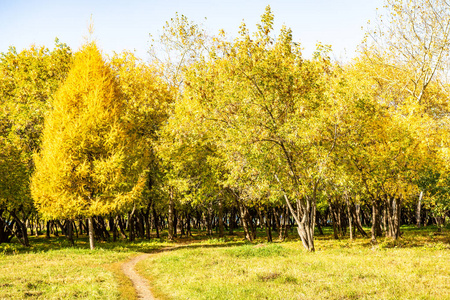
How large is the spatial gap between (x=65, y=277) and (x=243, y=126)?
40.4ft

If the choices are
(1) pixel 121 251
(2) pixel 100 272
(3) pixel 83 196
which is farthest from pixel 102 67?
(2) pixel 100 272

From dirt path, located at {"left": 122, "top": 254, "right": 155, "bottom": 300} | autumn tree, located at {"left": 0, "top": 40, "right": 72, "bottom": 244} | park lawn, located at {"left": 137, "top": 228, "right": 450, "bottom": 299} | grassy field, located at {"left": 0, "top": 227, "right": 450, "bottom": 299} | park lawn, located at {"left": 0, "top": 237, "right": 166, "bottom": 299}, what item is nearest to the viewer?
park lawn, located at {"left": 137, "top": 228, "right": 450, "bottom": 299}

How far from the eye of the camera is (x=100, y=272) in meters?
17.6

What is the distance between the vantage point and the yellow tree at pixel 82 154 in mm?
26266

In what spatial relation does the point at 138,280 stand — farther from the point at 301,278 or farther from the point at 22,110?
the point at 22,110

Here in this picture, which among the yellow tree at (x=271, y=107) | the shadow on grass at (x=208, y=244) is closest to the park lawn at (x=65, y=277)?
the shadow on grass at (x=208, y=244)

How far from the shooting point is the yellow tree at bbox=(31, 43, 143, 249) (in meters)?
26.3

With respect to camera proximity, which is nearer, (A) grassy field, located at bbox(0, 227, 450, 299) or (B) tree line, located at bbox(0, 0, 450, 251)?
(A) grassy field, located at bbox(0, 227, 450, 299)

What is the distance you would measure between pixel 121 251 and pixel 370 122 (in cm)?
2140

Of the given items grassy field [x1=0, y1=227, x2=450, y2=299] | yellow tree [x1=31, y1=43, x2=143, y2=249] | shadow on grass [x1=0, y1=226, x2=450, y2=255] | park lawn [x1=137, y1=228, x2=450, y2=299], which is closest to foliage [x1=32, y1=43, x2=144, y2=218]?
yellow tree [x1=31, y1=43, x2=143, y2=249]

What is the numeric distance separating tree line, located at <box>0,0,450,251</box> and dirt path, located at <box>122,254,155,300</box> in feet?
20.4

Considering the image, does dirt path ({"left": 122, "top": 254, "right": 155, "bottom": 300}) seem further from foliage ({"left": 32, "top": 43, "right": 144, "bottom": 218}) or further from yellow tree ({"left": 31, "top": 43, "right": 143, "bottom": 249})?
yellow tree ({"left": 31, "top": 43, "right": 143, "bottom": 249})

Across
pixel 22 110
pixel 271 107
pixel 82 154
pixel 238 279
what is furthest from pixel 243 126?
pixel 22 110

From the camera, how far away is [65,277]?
16.3 m
